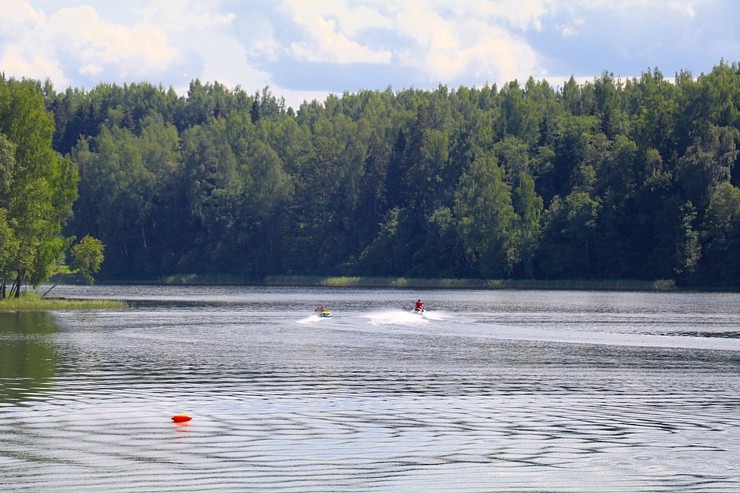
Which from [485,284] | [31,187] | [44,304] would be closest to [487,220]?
[485,284]

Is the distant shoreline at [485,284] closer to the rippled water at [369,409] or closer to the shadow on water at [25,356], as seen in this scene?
the rippled water at [369,409]

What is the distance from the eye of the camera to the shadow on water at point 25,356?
4062cm

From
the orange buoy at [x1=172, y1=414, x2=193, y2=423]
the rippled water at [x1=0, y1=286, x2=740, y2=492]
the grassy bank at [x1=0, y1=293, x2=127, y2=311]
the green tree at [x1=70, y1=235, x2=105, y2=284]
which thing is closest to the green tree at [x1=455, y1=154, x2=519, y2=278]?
the grassy bank at [x1=0, y1=293, x2=127, y2=311]

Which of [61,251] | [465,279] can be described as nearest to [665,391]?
[61,251]

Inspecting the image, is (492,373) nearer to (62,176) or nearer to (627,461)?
(627,461)

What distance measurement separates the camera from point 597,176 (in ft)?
563

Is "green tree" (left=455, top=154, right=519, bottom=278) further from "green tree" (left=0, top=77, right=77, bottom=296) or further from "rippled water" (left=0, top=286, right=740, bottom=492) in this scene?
"rippled water" (left=0, top=286, right=740, bottom=492)

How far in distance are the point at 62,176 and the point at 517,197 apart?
88.9 metres

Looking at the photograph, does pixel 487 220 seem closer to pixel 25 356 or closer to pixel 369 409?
pixel 25 356

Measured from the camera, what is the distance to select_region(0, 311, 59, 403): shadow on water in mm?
40625

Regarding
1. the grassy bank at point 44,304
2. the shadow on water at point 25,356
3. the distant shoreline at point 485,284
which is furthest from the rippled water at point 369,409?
the distant shoreline at point 485,284

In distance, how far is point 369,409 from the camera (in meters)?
35.7

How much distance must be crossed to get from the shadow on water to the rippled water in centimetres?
18

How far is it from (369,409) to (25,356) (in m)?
23.2
